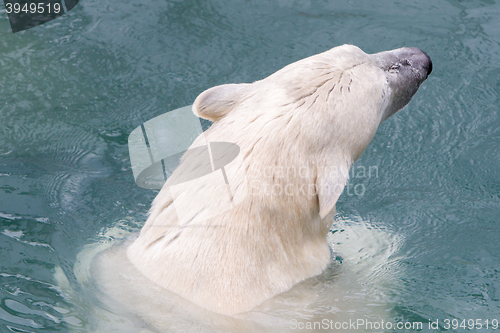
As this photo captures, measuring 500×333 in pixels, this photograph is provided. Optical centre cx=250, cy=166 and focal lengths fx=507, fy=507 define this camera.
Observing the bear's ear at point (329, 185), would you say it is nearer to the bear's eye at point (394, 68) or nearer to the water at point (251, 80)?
the water at point (251, 80)

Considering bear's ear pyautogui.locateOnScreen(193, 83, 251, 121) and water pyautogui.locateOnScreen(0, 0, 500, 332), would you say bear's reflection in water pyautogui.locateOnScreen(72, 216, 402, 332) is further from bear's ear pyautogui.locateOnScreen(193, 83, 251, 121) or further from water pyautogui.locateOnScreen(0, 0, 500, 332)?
bear's ear pyautogui.locateOnScreen(193, 83, 251, 121)

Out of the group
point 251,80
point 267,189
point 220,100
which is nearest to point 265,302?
point 267,189

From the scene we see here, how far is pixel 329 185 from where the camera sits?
3072 millimetres

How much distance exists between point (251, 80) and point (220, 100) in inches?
103

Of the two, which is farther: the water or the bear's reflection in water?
the water

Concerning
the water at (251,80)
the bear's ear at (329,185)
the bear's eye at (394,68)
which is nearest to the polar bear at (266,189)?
the bear's ear at (329,185)

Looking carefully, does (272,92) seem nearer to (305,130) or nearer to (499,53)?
(305,130)

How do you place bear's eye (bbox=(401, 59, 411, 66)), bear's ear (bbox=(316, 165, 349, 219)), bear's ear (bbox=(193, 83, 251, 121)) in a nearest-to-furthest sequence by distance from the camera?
bear's ear (bbox=(316, 165, 349, 219)) → bear's ear (bbox=(193, 83, 251, 121)) → bear's eye (bbox=(401, 59, 411, 66))

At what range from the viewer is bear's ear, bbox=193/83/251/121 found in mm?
3439

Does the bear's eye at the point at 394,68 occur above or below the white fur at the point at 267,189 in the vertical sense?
above

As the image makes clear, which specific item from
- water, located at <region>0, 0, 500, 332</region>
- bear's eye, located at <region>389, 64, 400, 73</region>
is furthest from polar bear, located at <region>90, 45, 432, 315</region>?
water, located at <region>0, 0, 500, 332</region>

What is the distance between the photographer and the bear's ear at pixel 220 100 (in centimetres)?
344

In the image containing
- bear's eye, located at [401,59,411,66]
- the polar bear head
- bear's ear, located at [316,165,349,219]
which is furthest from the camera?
bear's eye, located at [401,59,411,66]

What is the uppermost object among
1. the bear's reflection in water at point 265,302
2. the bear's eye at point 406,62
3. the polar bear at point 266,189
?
the bear's eye at point 406,62
